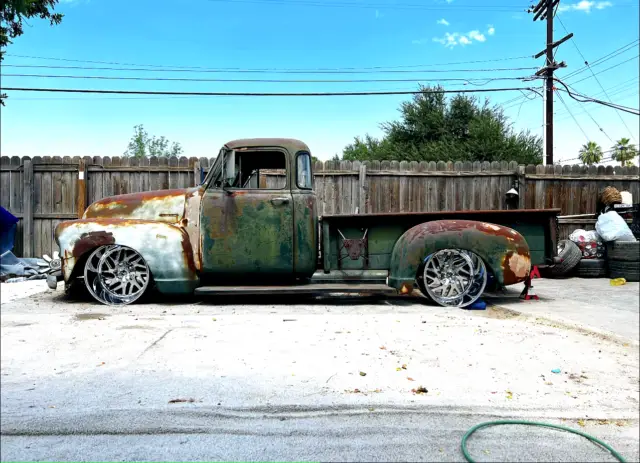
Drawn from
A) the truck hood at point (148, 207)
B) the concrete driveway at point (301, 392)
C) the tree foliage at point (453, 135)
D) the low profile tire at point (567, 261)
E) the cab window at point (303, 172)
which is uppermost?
the tree foliage at point (453, 135)

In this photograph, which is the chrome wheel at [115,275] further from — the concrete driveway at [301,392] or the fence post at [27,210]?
the fence post at [27,210]

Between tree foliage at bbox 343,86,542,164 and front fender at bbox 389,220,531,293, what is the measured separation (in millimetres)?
15064

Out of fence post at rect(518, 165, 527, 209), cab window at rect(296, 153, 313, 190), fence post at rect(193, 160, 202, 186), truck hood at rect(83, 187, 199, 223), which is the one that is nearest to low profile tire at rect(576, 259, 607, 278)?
fence post at rect(518, 165, 527, 209)

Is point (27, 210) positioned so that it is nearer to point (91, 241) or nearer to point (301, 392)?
point (91, 241)

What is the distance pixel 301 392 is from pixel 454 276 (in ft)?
10.2

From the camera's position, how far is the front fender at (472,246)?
4797 mm

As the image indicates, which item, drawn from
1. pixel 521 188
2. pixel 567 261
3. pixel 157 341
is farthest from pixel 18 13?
pixel 521 188

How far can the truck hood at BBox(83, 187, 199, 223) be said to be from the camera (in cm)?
511

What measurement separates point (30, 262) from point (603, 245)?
31.0ft

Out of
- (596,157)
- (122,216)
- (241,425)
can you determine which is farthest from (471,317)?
(596,157)

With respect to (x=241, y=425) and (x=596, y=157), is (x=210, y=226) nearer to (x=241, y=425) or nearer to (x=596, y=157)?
(x=241, y=425)

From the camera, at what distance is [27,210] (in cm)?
858

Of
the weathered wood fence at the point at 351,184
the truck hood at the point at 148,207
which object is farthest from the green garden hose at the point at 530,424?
the weathered wood fence at the point at 351,184

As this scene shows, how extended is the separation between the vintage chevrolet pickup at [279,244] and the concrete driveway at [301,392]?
1.75 metres
